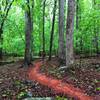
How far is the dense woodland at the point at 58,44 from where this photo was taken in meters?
12.0

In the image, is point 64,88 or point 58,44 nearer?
point 64,88

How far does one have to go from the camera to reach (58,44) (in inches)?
795

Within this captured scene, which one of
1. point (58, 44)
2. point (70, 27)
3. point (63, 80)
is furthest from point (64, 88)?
point (58, 44)

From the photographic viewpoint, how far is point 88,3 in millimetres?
42562

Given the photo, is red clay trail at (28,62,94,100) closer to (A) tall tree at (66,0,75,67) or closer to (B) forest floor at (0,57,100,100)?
(B) forest floor at (0,57,100,100)

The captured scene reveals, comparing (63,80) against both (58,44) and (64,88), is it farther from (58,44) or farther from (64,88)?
(58,44)

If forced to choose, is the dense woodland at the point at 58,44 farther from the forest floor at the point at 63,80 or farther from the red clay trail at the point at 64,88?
the red clay trail at the point at 64,88

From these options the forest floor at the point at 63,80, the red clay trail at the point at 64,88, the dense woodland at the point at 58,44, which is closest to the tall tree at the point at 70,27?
the dense woodland at the point at 58,44

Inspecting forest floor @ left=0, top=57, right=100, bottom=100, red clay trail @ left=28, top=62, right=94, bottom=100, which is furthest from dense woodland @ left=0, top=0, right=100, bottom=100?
red clay trail @ left=28, top=62, right=94, bottom=100

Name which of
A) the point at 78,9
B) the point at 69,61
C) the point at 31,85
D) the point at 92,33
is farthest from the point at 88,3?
the point at 31,85

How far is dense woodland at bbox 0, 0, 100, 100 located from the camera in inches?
473

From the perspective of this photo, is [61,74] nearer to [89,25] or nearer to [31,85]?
[31,85]

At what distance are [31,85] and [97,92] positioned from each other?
128 inches

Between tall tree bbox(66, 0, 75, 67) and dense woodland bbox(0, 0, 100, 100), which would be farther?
tall tree bbox(66, 0, 75, 67)
